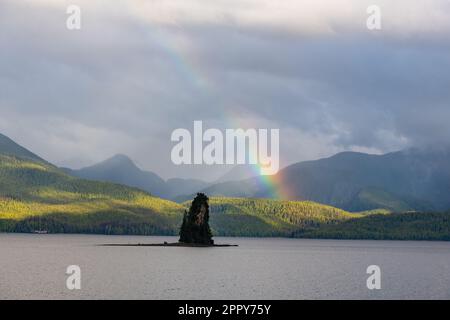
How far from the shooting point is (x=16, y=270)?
188000 millimetres

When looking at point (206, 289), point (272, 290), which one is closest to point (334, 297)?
point (272, 290)

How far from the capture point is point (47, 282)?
15800cm
